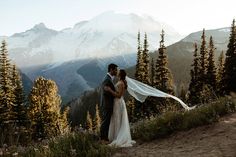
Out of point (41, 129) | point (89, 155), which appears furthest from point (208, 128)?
point (41, 129)

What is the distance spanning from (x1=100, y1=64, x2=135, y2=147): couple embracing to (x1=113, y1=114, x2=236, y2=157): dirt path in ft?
3.01

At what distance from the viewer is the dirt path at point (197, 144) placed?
10788 mm

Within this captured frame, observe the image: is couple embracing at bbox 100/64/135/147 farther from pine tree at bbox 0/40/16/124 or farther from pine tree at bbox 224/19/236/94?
pine tree at bbox 224/19/236/94

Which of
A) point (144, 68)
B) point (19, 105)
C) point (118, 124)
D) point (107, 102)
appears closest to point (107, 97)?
point (107, 102)

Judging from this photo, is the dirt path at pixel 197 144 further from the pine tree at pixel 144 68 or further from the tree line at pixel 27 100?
the pine tree at pixel 144 68

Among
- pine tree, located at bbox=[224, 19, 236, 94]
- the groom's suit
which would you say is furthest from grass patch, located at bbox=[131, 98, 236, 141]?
pine tree, located at bbox=[224, 19, 236, 94]

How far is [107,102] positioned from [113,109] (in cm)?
32

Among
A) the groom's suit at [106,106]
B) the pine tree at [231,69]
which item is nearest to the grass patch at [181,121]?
the groom's suit at [106,106]

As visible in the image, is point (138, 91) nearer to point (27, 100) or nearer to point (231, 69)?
point (231, 69)

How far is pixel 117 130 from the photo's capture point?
46.6 feet

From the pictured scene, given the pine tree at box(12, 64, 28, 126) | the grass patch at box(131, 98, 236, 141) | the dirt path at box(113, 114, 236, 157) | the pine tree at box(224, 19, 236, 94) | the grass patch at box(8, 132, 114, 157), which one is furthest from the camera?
the pine tree at box(12, 64, 28, 126)

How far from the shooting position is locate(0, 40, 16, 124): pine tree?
51.5m

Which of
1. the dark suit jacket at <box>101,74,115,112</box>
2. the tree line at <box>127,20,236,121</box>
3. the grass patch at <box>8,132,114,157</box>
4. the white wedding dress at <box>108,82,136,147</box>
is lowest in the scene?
the grass patch at <box>8,132,114,157</box>

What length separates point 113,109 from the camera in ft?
47.2
